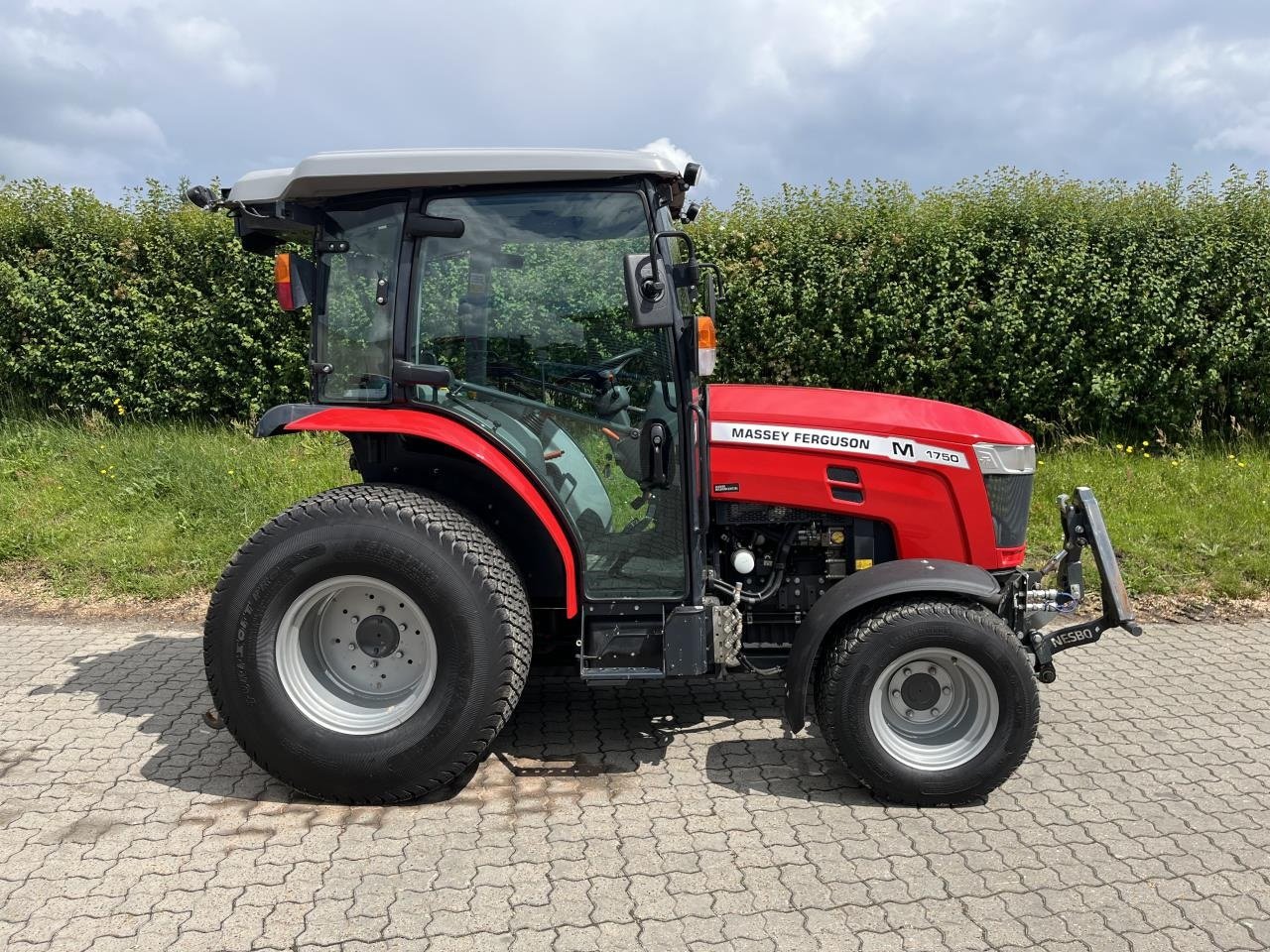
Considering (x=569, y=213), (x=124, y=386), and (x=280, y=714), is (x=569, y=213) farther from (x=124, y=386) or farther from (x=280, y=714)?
(x=124, y=386)

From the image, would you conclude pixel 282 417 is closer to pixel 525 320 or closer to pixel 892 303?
pixel 525 320

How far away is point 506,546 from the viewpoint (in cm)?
371

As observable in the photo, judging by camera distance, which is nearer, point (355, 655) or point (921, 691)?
point (921, 691)

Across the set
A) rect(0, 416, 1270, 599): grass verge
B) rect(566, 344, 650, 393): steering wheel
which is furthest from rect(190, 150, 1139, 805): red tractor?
rect(0, 416, 1270, 599): grass verge

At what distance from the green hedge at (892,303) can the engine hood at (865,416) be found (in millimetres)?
4145

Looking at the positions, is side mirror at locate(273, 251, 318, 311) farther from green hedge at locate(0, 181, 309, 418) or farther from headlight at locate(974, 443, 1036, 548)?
green hedge at locate(0, 181, 309, 418)

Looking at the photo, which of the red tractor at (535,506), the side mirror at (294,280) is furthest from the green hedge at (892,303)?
the side mirror at (294,280)

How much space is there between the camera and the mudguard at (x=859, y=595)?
11.2 ft

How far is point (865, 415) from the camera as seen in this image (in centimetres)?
379

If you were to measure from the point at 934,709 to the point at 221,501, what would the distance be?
517cm

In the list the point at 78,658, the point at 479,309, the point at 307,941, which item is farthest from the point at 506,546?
the point at 78,658

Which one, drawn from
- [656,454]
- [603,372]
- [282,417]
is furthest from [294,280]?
[656,454]

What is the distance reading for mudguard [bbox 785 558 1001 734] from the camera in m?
3.42

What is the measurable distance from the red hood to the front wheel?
0.66 m
